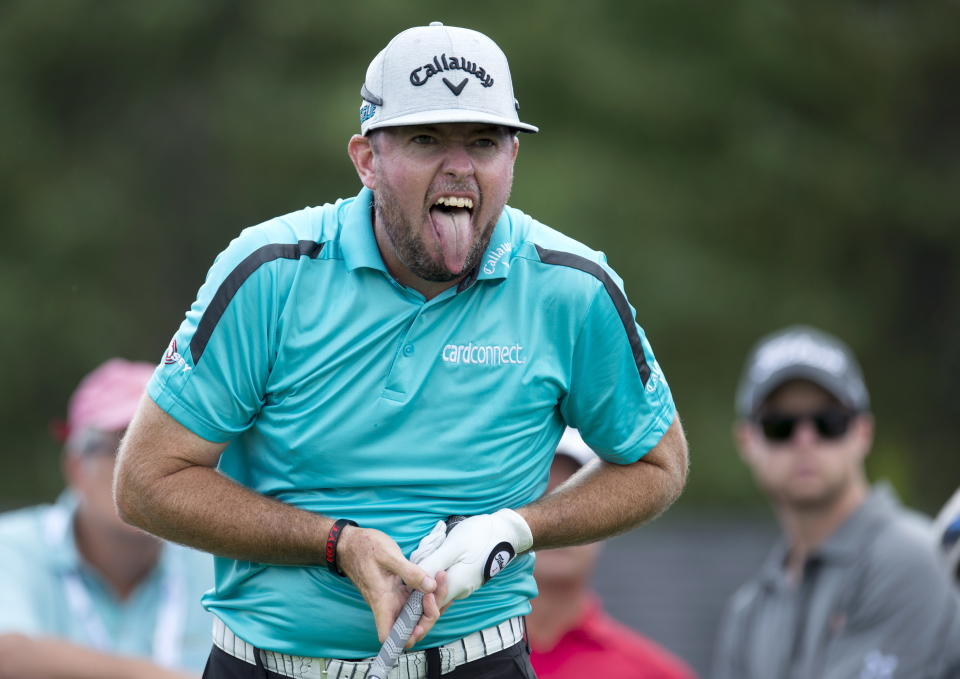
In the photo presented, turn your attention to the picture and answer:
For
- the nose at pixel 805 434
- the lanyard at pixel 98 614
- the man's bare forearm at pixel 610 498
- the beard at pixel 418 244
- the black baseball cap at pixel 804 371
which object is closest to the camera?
the beard at pixel 418 244

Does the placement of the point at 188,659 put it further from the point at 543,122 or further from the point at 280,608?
the point at 543,122

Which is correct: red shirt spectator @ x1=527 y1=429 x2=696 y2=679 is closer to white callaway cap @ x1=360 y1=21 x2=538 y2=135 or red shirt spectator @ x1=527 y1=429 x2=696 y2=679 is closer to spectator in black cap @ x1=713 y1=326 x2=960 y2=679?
spectator in black cap @ x1=713 y1=326 x2=960 y2=679

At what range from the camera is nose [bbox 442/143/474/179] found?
3725 mm

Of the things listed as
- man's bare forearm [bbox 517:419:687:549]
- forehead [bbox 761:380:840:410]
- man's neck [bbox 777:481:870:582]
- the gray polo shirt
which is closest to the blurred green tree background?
forehead [bbox 761:380:840:410]

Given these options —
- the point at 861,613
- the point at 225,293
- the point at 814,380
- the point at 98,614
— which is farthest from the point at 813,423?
the point at 225,293

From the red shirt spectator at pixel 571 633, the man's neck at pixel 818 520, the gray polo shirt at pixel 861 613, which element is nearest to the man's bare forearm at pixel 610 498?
the red shirt spectator at pixel 571 633

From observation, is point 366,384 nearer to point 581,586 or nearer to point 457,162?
point 457,162

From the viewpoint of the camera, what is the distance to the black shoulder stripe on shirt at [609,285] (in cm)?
392

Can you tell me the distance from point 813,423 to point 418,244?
380 centimetres

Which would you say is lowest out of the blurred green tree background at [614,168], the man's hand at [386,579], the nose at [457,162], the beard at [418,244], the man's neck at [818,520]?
the man's hand at [386,579]

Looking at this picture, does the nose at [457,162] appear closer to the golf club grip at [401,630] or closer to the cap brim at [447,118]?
the cap brim at [447,118]

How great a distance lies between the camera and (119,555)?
6.17 m

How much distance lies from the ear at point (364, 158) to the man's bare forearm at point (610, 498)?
0.94 m

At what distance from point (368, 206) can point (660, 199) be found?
13.4m
